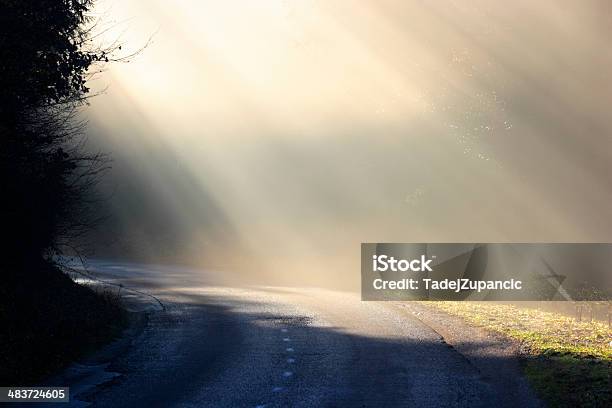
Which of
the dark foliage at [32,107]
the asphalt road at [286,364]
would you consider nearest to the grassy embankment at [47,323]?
the asphalt road at [286,364]

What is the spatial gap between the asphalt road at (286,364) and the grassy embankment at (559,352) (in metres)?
0.54

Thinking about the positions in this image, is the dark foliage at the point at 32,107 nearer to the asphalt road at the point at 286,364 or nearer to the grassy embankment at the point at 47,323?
the grassy embankment at the point at 47,323

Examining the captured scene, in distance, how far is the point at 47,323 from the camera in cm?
1441

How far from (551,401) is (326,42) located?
29.1 m

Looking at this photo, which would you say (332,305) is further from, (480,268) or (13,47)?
(13,47)

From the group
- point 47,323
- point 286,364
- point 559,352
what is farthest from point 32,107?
point 559,352

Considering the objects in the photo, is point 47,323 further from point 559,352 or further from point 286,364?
point 559,352

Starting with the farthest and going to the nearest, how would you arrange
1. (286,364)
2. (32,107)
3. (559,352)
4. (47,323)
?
1. (32,107)
2. (47,323)
3. (559,352)
4. (286,364)

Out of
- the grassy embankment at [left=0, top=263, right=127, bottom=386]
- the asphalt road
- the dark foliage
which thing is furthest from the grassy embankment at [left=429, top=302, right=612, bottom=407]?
the dark foliage

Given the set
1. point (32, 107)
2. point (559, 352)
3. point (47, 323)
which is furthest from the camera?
point (32, 107)

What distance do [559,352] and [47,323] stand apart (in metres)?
9.06

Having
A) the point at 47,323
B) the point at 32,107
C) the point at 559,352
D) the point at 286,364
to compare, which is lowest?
the point at 286,364

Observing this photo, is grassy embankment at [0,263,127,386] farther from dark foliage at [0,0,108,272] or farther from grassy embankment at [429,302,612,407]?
grassy embankment at [429,302,612,407]

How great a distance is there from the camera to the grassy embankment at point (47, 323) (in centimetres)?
1180
